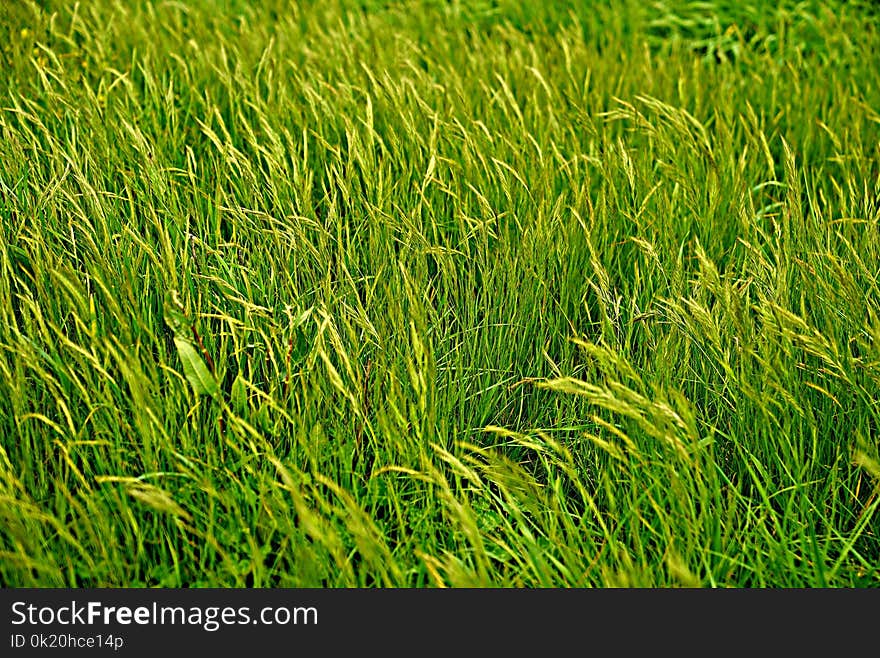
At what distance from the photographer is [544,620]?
1391 millimetres

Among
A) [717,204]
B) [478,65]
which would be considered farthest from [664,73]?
[717,204]

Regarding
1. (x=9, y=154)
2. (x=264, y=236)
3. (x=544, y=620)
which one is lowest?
(x=544, y=620)

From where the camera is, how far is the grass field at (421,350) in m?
1.52

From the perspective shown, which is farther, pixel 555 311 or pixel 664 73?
pixel 664 73

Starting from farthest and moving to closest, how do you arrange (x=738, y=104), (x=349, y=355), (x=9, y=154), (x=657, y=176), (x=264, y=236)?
(x=738, y=104)
(x=657, y=176)
(x=9, y=154)
(x=264, y=236)
(x=349, y=355)

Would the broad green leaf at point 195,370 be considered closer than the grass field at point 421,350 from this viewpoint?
No

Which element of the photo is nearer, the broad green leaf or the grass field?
the grass field

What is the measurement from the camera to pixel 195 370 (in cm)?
168

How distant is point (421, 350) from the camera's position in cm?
168

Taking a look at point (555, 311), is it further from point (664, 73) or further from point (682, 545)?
point (664, 73)

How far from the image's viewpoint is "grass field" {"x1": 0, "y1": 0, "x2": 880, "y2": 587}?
152 centimetres

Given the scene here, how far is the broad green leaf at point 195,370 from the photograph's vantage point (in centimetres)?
166

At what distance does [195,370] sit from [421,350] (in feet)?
1.32

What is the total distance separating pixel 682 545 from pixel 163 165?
1.56 m
